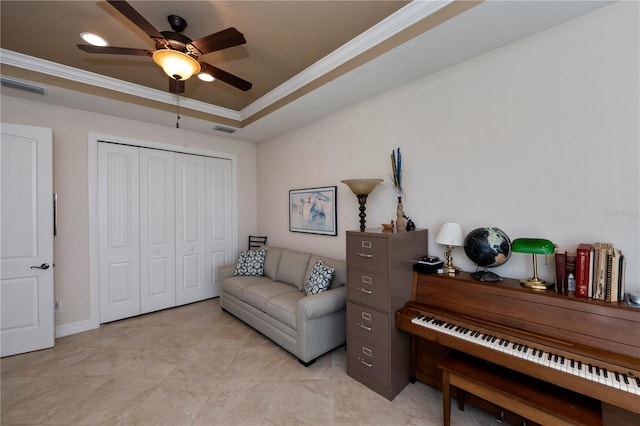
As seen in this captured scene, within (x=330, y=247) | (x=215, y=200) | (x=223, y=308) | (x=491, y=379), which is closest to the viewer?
(x=491, y=379)

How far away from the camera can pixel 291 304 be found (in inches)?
109

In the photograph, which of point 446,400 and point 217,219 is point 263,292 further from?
point 446,400

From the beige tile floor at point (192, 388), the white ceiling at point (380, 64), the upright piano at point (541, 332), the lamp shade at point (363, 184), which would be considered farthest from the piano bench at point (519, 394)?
the white ceiling at point (380, 64)

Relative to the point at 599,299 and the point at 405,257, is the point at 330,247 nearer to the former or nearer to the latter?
the point at 405,257

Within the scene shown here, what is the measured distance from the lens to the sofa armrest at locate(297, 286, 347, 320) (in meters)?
2.47

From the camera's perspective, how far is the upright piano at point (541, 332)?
1.32 meters

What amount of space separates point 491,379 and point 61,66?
14.9 ft

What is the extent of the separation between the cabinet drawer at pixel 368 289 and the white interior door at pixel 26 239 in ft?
10.8

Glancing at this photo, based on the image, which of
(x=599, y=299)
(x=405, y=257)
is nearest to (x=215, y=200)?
(x=405, y=257)

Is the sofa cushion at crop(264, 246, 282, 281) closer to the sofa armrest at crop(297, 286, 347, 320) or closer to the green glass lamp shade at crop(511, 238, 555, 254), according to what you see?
the sofa armrest at crop(297, 286, 347, 320)

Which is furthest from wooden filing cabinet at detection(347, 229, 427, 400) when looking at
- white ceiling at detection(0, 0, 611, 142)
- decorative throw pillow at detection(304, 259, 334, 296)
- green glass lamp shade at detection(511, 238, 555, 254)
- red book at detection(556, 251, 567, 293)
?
white ceiling at detection(0, 0, 611, 142)

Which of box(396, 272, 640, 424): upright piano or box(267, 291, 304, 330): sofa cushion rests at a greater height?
box(396, 272, 640, 424): upright piano

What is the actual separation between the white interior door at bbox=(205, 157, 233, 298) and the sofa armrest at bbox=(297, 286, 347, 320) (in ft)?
7.84

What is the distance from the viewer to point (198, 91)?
3250mm
